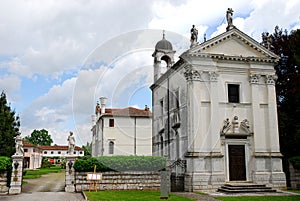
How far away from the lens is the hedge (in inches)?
784

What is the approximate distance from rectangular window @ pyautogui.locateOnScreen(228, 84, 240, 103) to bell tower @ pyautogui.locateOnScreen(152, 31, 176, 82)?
26.1 ft

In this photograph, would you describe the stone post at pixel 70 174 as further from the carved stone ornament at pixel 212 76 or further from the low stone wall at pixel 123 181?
the carved stone ornament at pixel 212 76

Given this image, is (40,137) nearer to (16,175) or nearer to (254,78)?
(16,175)

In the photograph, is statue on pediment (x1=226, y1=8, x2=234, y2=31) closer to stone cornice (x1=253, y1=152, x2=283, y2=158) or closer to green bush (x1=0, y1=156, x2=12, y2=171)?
stone cornice (x1=253, y1=152, x2=283, y2=158)

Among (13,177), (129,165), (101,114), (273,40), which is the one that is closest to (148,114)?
(101,114)

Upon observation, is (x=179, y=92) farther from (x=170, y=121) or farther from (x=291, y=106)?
(x=291, y=106)

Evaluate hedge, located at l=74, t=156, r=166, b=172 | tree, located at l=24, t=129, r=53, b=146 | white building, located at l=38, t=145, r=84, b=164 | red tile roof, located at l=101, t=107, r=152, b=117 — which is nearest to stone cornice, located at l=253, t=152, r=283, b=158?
hedge, located at l=74, t=156, r=166, b=172

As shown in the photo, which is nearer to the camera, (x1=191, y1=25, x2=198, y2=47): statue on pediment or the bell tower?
(x1=191, y1=25, x2=198, y2=47): statue on pediment

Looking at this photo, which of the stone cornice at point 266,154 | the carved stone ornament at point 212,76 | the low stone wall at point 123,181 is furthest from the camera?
the carved stone ornament at point 212,76

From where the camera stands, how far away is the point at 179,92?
25656 mm

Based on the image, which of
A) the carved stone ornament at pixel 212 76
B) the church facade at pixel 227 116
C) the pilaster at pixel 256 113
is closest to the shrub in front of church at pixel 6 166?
the church facade at pixel 227 116

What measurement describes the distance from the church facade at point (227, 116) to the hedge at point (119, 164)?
266cm

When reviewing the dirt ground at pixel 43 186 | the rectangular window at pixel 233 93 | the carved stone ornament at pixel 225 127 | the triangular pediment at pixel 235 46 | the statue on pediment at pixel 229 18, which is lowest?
the dirt ground at pixel 43 186

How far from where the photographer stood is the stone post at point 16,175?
18.8 metres
